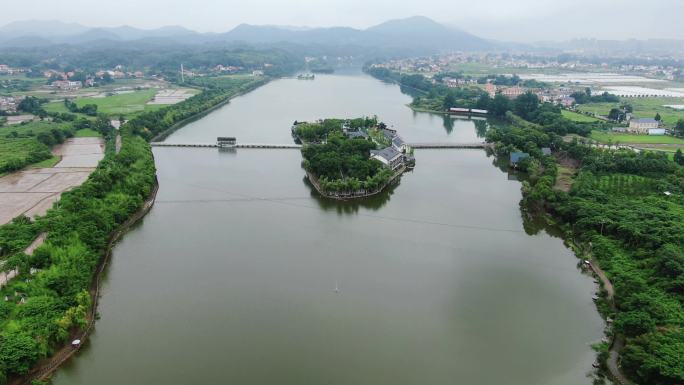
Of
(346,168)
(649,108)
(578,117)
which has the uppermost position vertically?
(649,108)

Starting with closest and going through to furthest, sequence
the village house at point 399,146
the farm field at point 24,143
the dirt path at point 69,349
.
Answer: the dirt path at point 69,349, the farm field at point 24,143, the village house at point 399,146

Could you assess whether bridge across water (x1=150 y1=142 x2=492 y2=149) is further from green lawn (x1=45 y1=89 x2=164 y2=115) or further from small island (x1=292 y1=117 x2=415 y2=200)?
green lawn (x1=45 y1=89 x2=164 y2=115)

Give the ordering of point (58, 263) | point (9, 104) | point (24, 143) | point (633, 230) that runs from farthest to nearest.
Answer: point (9, 104) < point (24, 143) < point (633, 230) < point (58, 263)

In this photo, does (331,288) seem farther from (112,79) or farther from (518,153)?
(112,79)

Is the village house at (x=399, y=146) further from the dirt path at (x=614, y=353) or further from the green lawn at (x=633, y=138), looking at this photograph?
the dirt path at (x=614, y=353)

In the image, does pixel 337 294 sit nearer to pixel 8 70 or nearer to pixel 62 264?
pixel 62 264

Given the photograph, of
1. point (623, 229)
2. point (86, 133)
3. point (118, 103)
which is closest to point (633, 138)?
point (623, 229)

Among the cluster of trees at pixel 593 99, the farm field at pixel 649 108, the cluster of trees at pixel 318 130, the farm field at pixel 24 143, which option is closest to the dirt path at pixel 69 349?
the farm field at pixel 24 143
